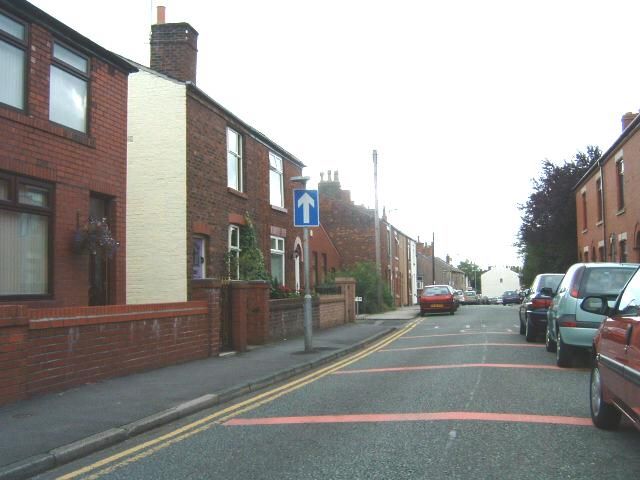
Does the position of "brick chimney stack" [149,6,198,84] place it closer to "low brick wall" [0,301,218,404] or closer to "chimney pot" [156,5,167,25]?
"chimney pot" [156,5,167,25]

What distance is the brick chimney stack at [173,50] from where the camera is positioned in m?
16.5

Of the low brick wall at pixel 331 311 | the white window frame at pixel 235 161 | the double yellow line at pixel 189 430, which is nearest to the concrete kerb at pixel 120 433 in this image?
the double yellow line at pixel 189 430

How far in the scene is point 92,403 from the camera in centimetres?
768

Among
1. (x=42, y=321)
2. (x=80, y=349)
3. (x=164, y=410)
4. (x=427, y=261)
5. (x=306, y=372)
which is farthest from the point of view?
(x=427, y=261)

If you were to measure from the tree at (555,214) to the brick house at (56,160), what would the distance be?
1156 inches

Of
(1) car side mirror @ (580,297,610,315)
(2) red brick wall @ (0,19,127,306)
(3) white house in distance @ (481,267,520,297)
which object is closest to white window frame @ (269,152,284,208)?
(2) red brick wall @ (0,19,127,306)

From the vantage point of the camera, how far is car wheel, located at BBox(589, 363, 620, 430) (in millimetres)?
5973

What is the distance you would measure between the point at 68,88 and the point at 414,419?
8.68 meters

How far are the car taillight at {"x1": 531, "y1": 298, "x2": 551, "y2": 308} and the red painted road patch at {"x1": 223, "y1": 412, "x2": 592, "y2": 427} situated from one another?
8023 mm

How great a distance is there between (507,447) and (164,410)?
12.6 feet

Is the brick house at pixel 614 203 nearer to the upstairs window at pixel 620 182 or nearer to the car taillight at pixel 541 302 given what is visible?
the upstairs window at pixel 620 182

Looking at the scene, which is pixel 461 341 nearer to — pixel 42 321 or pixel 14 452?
pixel 42 321

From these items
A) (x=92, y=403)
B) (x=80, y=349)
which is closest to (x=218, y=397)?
(x=92, y=403)

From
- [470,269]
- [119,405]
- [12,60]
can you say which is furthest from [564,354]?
[470,269]
